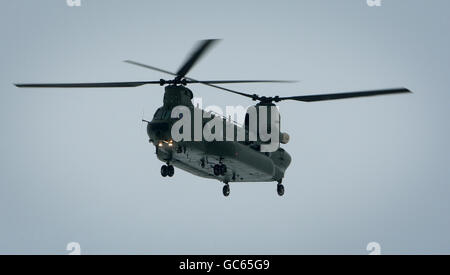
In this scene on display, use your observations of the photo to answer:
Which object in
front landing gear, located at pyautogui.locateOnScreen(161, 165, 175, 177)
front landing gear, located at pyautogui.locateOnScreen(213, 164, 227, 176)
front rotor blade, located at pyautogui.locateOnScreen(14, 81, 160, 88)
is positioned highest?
front rotor blade, located at pyautogui.locateOnScreen(14, 81, 160, 88)

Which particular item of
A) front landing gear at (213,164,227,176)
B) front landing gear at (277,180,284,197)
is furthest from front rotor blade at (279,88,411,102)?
front landing gear at (277,180,284,197)

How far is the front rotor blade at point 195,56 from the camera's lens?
55.1m

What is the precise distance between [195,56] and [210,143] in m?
6.32

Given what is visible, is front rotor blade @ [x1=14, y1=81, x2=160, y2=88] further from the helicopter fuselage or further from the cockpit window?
the helicopter fuselage

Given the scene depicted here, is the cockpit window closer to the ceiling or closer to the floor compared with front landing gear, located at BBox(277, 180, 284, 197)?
closer to the ceiling

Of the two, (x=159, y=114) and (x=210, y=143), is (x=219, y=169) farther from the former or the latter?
(x=159, y=114)

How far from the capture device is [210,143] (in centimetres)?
6084

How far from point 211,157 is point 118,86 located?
22.6ft

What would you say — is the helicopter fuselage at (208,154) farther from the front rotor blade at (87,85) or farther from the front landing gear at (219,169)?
the front rotor blade at (87,85)

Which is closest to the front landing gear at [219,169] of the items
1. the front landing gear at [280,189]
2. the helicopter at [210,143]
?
the helicopter at [210,143]

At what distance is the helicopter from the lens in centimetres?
5722

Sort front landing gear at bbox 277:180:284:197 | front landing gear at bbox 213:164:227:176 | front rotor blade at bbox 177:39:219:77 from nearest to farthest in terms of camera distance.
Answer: front rotor blade at bbox 177:39:219:77 → front landing gear at bbox 213:164:227:176 → front landing gear at bbox 277:180:284:197
